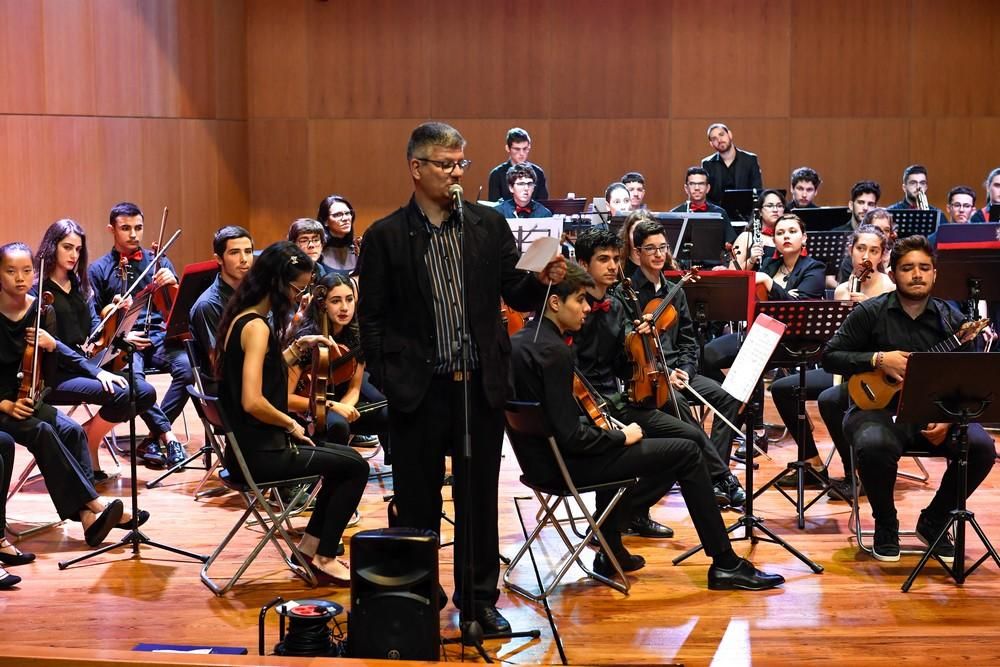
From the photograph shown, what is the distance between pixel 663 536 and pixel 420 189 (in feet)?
6.97

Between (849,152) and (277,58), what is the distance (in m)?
5.76

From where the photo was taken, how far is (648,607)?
13.7ft

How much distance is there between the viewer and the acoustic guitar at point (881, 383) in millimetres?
4754

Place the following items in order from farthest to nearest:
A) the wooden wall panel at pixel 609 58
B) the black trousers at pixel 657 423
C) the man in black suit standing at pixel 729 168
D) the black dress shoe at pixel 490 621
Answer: the wooden wall panel at pixel 609 58
the man in black suit standing at pixel 729 168
the black trousers at pixel 657 423
the black dress shoe at pixel 490 621

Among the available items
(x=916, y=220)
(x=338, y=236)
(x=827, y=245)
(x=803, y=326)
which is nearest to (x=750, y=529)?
(x=803, y=326)

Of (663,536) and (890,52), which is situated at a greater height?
(890,52)

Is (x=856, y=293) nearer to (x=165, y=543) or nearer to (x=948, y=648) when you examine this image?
(x=948, y=648)

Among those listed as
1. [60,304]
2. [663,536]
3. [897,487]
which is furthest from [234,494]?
[897,487]

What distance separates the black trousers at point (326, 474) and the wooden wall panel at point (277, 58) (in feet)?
26.4

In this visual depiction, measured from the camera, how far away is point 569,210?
8617 millimetres

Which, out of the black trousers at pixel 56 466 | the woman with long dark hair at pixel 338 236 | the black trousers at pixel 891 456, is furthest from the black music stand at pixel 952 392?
the woman with long dark hair at pixel 338 236

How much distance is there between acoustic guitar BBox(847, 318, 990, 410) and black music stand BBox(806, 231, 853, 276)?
7.59 ft

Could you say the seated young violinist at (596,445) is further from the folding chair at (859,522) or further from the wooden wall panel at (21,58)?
the wooden wall panel at (21,58)

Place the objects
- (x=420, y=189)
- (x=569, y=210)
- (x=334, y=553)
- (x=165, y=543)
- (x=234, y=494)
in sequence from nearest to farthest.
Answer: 1. (x=420, y=189)
2. (x=334, y=553)
3. (x=165, y=543)
4. (x=234, y=494)
5. (x=569, y=210)
